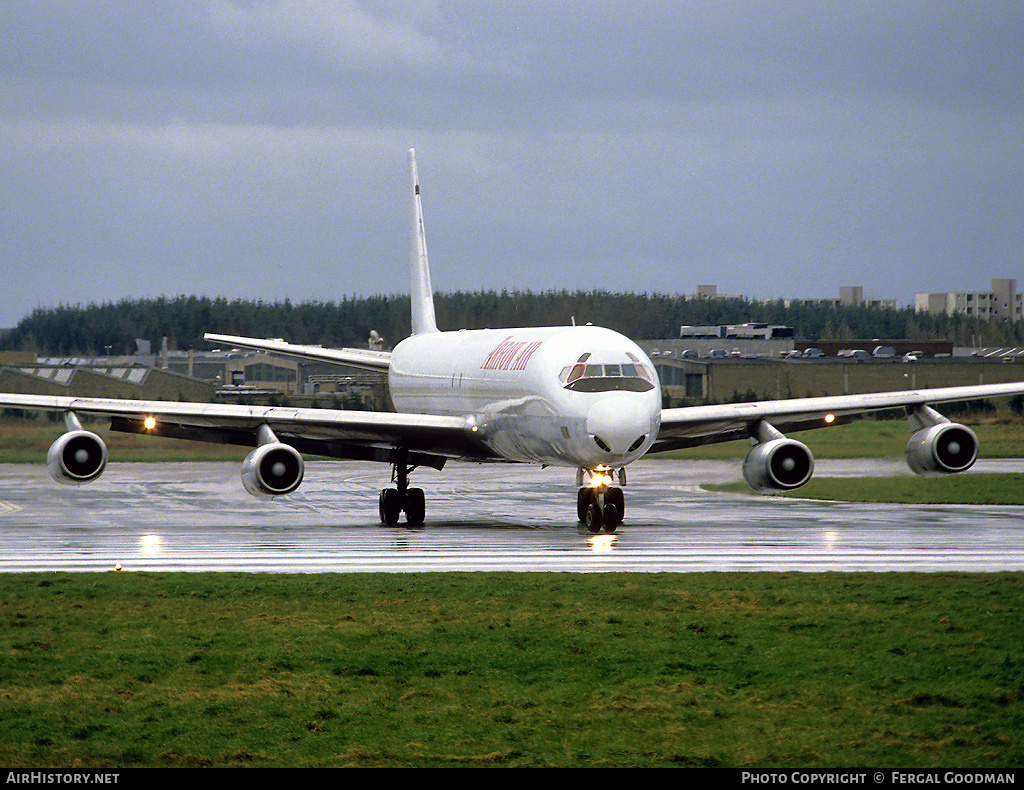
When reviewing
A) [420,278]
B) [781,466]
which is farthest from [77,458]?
[420,278]

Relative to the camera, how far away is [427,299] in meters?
39.9

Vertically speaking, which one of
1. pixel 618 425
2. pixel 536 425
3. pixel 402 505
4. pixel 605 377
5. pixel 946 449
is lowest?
pixel 402 505

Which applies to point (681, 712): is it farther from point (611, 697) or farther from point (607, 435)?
point (607, 435)

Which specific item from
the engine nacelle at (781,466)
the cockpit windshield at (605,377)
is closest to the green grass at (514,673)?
the cockpit windshield at (605,377)

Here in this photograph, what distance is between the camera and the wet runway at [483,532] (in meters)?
19.4

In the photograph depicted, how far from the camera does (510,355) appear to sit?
88.9 ft

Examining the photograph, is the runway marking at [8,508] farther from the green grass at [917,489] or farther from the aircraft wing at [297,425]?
the green grass at [917,489]

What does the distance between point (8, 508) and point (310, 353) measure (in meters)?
8.27

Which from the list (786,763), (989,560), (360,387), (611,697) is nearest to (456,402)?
(989,560)

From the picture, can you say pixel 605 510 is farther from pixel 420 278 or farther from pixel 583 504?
pixel 420 278

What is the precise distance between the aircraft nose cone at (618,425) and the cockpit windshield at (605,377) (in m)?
0.59

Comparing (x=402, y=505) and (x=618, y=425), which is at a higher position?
(x=618, y=425)

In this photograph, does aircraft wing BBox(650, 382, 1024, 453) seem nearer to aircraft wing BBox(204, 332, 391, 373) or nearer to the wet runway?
the wet runway

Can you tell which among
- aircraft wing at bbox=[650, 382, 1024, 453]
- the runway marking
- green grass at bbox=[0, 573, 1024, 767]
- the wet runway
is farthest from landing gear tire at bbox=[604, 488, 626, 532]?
the runway marking
